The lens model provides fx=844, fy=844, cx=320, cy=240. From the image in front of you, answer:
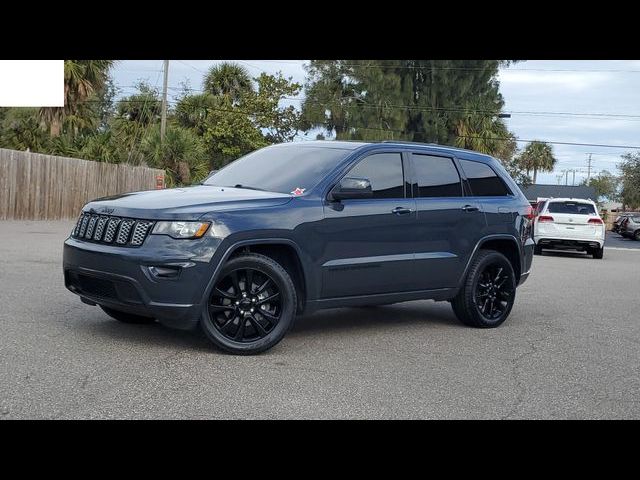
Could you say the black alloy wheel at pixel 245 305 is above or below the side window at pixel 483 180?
below

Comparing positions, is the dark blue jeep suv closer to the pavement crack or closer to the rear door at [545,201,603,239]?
the pavement crack

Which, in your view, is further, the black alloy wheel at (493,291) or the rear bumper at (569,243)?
the rear bumper at (569,243)

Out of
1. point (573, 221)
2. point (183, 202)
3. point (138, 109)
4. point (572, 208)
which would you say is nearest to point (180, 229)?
point (183, 202)

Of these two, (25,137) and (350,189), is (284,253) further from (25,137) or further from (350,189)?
(25,137)

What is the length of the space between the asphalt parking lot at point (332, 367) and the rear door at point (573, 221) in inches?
506

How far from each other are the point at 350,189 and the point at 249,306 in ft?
4.67

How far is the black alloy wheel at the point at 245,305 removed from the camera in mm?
6824

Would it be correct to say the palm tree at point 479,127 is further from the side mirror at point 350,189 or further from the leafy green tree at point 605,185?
the leafy green tree at point 605,185

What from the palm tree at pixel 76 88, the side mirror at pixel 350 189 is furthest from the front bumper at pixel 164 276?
the palm tree at pixel 76 88

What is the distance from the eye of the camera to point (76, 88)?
33.4 meters

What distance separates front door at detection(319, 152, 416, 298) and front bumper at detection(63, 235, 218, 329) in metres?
1.23

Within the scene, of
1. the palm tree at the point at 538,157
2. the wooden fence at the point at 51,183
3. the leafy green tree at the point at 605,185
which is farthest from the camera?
the leafy green tree at the point at 605,185
